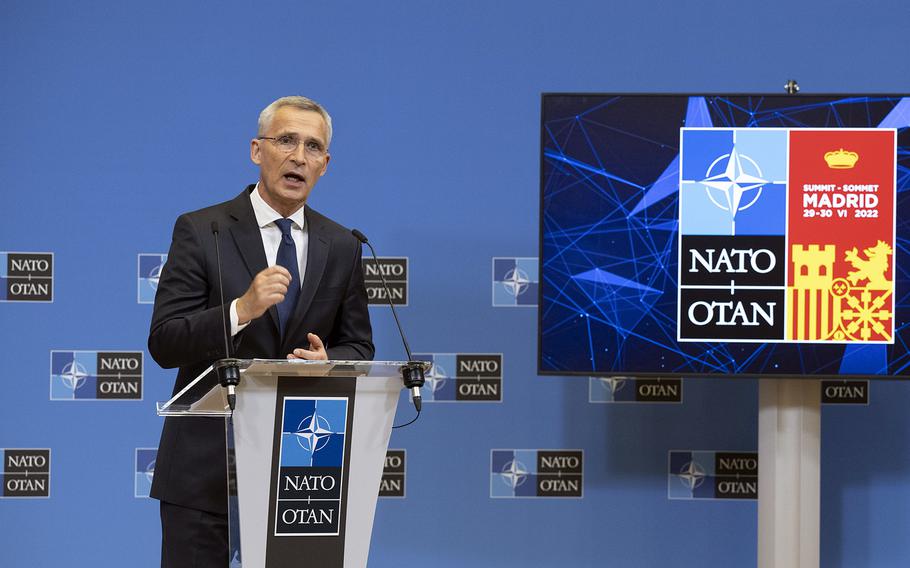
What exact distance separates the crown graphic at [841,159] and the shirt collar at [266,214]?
1.63 m

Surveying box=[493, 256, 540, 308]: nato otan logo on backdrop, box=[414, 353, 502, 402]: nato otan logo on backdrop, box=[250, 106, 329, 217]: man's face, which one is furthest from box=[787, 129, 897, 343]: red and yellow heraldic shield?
box=[250, 106, 329, 217]: man's face

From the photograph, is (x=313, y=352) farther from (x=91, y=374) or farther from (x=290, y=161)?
(x=91, y=374)

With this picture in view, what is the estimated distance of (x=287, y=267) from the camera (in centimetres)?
233

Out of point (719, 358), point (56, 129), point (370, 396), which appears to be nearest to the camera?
point (370, 396)

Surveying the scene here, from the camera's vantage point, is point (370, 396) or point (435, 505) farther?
point (435, 505)

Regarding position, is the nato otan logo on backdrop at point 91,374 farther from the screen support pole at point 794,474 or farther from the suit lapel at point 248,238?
the screen support pole at point 794,474

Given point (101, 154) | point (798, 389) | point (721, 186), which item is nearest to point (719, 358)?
point (798, 389)

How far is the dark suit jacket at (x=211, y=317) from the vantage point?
2.16 m

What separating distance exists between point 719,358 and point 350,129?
158 cm

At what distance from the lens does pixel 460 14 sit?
12.1 ft

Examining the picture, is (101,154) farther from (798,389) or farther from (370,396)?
(798,389)

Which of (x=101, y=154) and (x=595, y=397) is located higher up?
(x=101, y=154)

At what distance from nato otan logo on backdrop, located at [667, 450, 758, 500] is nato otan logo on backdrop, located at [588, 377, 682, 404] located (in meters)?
0.23

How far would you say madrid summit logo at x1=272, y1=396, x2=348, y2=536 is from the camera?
6.26 feet
